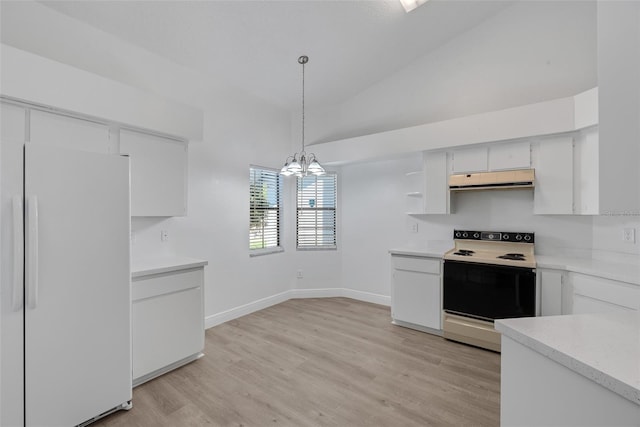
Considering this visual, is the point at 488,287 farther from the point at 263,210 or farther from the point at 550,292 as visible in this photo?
the point at 263,210

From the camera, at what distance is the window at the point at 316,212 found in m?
5.11

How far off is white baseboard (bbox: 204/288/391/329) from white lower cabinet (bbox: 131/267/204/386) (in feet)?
2.95

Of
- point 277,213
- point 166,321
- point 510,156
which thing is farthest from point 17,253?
point 510,156

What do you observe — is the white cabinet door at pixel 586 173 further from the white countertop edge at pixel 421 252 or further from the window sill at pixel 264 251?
the window sill at pixel 264 251

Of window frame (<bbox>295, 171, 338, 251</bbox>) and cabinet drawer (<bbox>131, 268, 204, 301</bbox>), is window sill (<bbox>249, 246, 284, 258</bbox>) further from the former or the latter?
cabinet drawer (<bbox>131, 268, 204, 301</bbox>)

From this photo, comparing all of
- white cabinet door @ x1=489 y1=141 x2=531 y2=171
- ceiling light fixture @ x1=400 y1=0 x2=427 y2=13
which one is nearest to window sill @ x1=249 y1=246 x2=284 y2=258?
white cabinet door @ x1=489 y1=141 x2=531 y2=171

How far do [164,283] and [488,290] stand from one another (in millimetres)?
3150

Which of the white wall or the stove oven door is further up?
the white wall

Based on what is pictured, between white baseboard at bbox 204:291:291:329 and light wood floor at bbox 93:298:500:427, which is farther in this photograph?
white baseboard at bbox 204:291:291:329

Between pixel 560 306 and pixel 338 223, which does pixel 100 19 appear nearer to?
pixel 338 223

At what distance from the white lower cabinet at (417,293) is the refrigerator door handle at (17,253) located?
11.1 feet

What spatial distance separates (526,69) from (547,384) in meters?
3.55

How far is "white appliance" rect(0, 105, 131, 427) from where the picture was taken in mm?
1703

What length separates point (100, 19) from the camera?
8.82 feet
